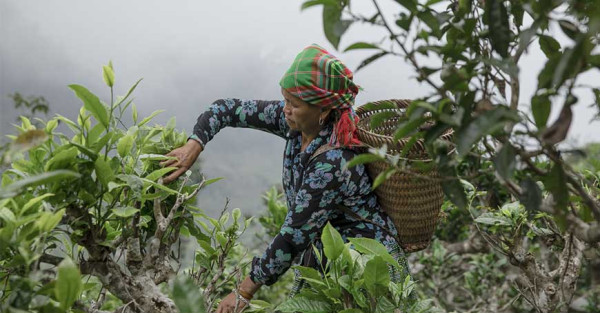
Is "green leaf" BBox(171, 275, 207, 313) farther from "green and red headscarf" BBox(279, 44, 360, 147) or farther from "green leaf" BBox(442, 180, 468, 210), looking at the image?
"green and red headscarf" BBox(279, 44, 360, 147)

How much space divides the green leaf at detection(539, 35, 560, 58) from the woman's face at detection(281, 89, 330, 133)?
905 mm

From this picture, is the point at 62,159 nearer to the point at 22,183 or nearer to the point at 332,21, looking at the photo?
the point at 22,183

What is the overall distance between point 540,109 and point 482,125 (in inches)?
5.1

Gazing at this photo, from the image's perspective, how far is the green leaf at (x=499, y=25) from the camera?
92 cm

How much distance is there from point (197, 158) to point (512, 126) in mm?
1230

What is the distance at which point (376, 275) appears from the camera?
1269 millimetres

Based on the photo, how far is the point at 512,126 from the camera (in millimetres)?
944

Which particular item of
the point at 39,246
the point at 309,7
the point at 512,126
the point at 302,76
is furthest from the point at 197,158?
the point at 512,126

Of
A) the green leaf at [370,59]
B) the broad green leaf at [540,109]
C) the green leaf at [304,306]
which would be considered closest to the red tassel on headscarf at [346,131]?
the green leaf at [304,306]

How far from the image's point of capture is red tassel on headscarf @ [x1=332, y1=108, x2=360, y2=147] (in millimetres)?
1945

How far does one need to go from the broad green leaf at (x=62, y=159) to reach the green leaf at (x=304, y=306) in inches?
21.9

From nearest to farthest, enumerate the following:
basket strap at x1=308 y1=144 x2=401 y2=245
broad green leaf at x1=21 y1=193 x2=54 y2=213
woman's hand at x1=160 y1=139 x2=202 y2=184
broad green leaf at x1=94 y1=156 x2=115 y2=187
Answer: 1. broad green leaf at x1=21 y1=193 x2=54 y2=213
2. broad green leaf at x1=94 y1=156 x2=115 y2=187
3. woman's hand at x1=160 y1=139 x2=202 y2=184
4. basket strap at x1=308 y1=144 x2=401 y2=245

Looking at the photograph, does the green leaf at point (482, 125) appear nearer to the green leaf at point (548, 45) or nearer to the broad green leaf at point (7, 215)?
the green leaf at point (548, 45)

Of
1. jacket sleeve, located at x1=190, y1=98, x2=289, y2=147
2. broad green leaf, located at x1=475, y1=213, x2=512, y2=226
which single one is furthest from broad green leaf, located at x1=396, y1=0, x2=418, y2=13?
jacket sleeve, located at x1=190, y1=98, x2=289, y2=147
